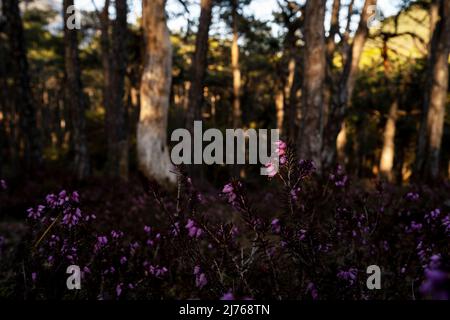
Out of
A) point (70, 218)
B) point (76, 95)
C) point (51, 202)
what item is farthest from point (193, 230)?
point (76, 95)

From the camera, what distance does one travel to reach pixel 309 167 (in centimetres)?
313

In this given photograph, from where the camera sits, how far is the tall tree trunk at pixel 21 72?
36.9ft

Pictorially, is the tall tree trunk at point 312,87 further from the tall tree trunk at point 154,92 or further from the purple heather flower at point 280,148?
the purple heather flower at point 280,148

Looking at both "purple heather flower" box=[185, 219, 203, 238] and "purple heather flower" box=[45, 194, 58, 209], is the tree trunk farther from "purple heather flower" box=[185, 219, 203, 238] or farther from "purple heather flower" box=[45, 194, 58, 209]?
"purple heather flower" box=[45, 194, 58, 209]

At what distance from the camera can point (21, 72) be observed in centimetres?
1145

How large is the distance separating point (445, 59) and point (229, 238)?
508 inches

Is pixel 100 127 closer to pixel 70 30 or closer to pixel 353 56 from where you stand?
pixel 70 30

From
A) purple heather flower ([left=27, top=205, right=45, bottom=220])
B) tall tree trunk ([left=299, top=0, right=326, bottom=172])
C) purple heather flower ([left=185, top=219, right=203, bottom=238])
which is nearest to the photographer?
purple heather flower ([left=185, top=219, right=203, bottom=238])

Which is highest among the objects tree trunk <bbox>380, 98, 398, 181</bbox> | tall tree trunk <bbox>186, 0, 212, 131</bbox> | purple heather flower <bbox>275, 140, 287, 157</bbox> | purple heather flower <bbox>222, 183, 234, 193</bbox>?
tall tree trunk <bbox>186, 0, 212, 131</bbox>

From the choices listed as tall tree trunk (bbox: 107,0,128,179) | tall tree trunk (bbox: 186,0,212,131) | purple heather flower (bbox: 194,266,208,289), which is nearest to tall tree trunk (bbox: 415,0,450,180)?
tall tree trunk (bbox: 186,0,212,131)

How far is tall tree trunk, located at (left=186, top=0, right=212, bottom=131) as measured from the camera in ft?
42.0

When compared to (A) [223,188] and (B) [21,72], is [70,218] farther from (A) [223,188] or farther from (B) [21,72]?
(B) [21,72]

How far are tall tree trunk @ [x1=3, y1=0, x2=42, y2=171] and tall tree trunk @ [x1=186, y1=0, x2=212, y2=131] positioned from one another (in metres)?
4.69

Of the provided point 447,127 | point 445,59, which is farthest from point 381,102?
point 445,59
